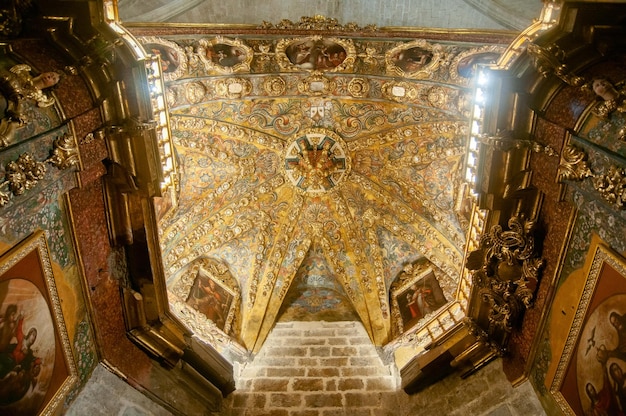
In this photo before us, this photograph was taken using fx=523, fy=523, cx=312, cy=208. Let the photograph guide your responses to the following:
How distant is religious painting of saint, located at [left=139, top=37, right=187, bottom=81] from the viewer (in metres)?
7.14

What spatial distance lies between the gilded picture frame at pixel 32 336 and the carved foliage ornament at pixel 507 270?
468cm

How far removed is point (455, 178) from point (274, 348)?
4333 mm

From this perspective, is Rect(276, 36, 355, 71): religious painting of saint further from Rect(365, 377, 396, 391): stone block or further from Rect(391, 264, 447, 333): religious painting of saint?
Rect(365, 377, 396, 391): stone block

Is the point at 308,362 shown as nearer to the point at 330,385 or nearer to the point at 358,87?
the point at 330,385

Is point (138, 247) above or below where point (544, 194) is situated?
below

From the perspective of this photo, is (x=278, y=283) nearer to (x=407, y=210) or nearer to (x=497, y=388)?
(x=407, y=210)

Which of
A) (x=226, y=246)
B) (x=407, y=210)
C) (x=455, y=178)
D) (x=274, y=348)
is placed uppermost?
(x=455, y=178)

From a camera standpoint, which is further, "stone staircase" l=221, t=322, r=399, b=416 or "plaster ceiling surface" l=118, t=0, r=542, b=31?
"stone staircase" l=221, t=322, r=399, b=416

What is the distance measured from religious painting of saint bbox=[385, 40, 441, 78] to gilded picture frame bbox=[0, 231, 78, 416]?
17.6 ft

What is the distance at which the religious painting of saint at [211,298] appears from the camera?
9219 mm

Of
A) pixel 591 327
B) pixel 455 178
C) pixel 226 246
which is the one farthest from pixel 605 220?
pixel 226 246

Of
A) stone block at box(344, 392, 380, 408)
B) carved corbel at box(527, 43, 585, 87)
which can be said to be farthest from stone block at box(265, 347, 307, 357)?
carved corbel at box(527, 43, 585, 87)

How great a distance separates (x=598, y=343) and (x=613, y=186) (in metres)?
1.58

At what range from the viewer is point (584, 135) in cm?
483
